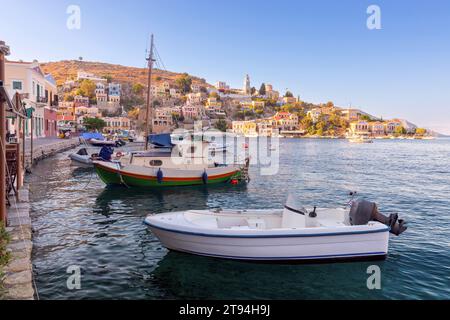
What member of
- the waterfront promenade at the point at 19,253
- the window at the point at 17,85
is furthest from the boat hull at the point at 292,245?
the window at the point at 17,85

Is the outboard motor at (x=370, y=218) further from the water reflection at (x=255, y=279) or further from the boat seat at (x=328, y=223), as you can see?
the water reflection at (x=255, y=279)

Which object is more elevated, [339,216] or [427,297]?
[339,216]

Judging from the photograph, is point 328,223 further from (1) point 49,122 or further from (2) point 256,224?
(1) point 49,122

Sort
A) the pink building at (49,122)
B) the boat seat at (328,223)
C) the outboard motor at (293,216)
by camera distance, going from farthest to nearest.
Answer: the pink building at (49,122), the boat seat at (328,223), the outboard motor at (293,216)

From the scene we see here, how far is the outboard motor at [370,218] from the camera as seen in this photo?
10656mm

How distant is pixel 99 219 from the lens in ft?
50.8

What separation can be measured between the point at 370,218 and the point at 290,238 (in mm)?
3006

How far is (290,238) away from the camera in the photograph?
9656 millimetres

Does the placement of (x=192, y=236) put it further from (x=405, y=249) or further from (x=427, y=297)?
(x=405, y=249)

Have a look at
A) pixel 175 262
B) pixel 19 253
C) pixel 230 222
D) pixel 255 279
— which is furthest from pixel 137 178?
pixel 255 279
